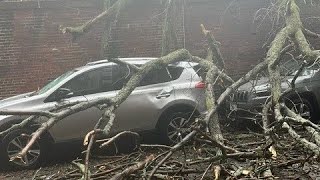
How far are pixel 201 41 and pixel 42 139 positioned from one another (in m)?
5.80

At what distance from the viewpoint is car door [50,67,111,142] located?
7.43m

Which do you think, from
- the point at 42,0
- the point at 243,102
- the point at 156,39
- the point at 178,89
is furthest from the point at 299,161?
the point at 42,0

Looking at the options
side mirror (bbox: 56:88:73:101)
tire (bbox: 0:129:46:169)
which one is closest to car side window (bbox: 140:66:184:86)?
side mirror (bbox: 56:88:73:101)

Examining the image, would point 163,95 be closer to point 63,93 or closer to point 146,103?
point 146,103

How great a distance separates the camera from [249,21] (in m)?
12.1

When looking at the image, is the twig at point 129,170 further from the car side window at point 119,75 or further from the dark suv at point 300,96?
the dark suv at point 300,96

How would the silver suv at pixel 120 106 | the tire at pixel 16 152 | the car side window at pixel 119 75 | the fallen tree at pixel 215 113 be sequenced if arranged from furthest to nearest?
1. the car side window at pixel 119 75
2. the silver suv at pixel 120 106
3. the tire at pixel 16 152
4. the fallen tree at pixel 215 113

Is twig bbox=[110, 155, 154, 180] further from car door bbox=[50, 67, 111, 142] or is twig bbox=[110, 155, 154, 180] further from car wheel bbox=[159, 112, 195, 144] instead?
car wheel bbox=[159, 112, 195, 144]

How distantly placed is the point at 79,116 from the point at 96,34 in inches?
162

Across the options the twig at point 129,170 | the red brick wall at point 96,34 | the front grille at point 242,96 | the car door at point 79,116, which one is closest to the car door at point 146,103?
the car door at point 79,116

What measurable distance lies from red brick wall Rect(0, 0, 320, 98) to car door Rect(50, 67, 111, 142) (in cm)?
319

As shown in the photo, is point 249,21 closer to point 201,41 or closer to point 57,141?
point 201,41

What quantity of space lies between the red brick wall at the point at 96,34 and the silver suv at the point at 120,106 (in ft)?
10.2

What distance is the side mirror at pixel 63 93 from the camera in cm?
741
